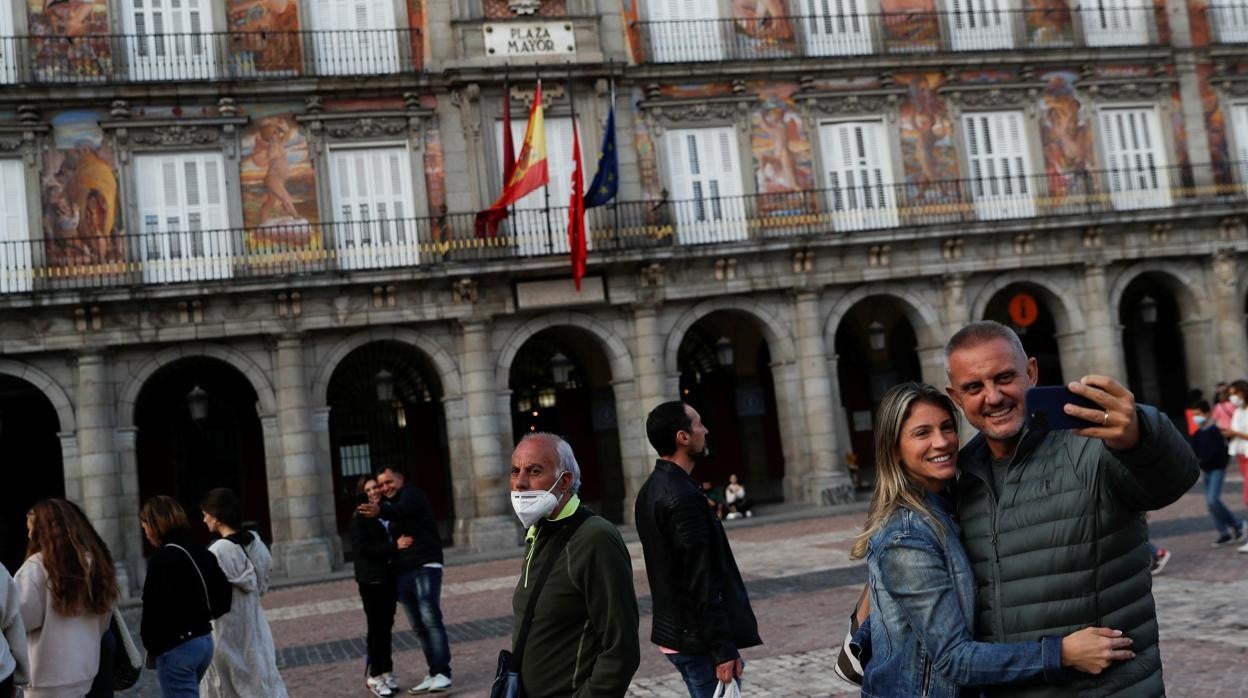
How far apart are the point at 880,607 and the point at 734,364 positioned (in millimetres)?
23582

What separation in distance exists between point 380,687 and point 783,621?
3682 millimetres

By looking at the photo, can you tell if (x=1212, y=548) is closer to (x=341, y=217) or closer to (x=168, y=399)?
(x=341, y=217)

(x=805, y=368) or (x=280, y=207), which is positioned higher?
(x=280, y=207)

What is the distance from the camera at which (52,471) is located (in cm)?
2381

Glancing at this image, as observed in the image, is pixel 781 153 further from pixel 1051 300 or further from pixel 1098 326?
pixel 1098 326

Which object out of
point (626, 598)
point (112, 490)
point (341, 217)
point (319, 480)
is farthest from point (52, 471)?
point (626, 598)

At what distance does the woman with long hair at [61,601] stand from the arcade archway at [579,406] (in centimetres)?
1947

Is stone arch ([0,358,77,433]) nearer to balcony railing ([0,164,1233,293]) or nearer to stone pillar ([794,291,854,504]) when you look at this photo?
balcony railing ([0,164,1233,293])

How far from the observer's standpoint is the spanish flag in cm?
2055

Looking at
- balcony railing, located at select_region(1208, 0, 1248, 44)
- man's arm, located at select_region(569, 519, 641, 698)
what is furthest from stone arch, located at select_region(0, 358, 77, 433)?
balcony railing, located at select_region(1208, 0, 1248, 44)

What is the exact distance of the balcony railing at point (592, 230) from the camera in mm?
20688

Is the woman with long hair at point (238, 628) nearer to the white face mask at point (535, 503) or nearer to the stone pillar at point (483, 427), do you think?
the white face mask at point (535, 503)

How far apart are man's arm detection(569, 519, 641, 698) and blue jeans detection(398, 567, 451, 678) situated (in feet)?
16.5

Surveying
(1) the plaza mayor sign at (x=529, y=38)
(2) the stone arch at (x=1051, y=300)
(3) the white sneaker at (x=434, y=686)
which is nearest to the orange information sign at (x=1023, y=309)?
(2) the stone arch at (x=1051, y=300)
